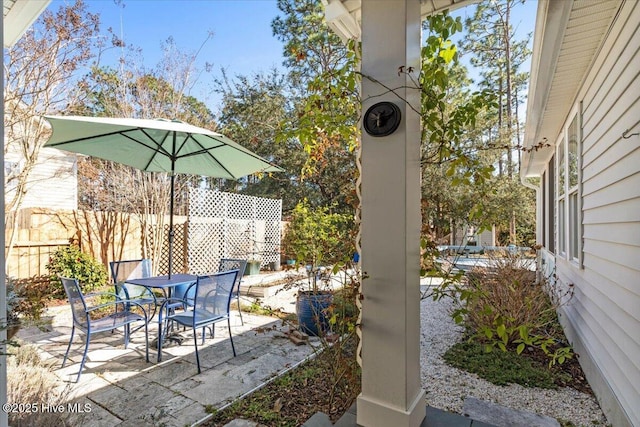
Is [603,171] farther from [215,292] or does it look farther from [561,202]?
[215,292]

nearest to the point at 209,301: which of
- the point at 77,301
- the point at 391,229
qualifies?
the point at 77,301

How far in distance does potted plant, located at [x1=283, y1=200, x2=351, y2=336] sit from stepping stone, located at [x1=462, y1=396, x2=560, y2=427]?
118cm

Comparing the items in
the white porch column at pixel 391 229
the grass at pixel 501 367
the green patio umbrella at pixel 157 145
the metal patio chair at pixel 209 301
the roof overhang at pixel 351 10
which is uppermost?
the roof overhang at pixel 351 10

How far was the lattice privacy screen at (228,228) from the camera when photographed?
7.77 meters

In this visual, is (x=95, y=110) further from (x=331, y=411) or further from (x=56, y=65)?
(x=331, y=411)

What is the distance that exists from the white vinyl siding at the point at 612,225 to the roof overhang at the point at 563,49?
0.35 ft

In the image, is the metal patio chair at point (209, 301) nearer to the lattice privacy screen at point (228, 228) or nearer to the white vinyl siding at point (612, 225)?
the white vinyl siding at point (612, 225)

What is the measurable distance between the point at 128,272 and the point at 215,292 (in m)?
1.77

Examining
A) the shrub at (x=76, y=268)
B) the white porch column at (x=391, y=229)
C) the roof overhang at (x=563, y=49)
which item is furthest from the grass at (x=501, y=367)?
the shrub at (x=76, y=268)

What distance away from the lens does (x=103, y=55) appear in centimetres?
703

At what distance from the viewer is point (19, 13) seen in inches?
121

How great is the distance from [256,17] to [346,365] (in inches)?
363

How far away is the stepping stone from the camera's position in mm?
2238

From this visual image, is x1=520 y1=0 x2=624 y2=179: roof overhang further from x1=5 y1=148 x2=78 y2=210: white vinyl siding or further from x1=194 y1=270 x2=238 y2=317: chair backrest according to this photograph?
x1=5 y1=148 x2=78 y2=210: white vinyl siding
